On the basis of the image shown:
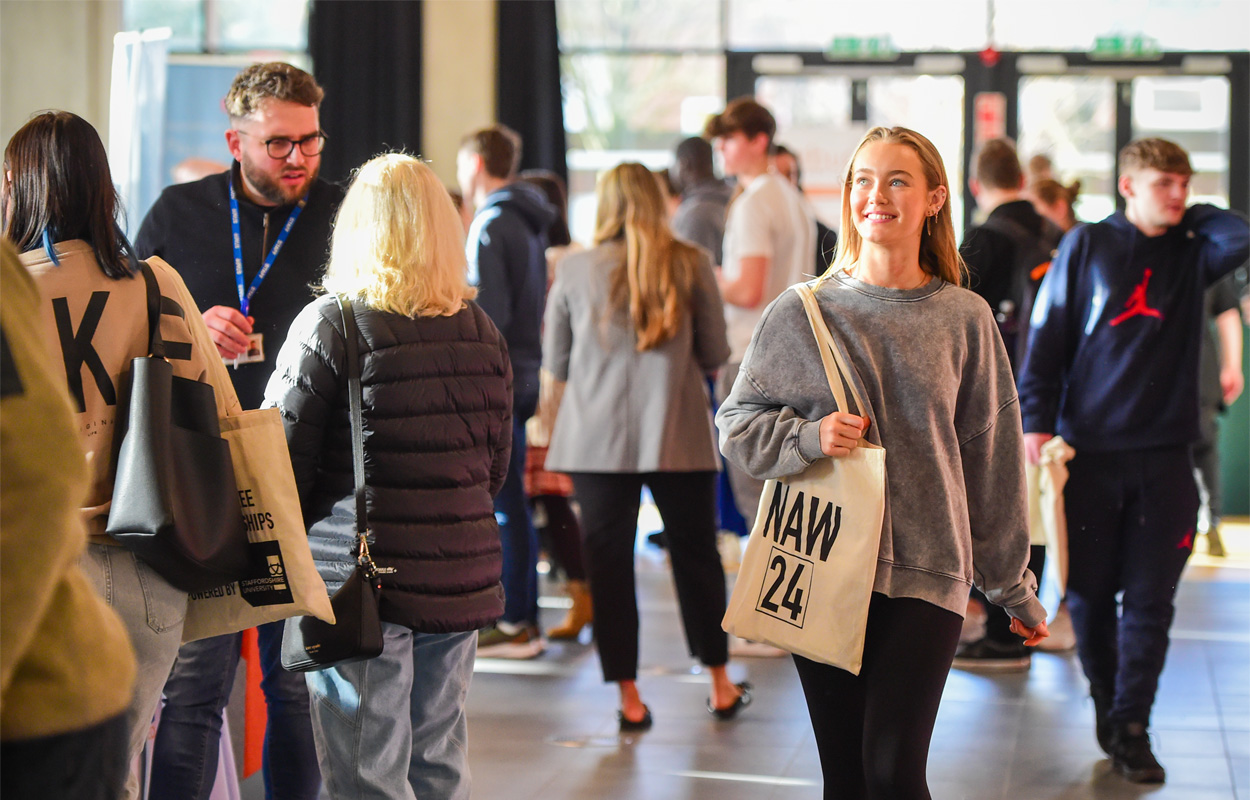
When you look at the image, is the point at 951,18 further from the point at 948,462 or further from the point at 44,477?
the point at 44,477

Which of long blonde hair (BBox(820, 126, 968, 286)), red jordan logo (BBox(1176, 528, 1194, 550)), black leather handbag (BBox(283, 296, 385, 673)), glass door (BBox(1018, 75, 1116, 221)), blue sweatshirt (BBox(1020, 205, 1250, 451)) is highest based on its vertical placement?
glass door (BBox(1018, 75, 1116, 221))

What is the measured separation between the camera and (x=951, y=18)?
857 centimetres

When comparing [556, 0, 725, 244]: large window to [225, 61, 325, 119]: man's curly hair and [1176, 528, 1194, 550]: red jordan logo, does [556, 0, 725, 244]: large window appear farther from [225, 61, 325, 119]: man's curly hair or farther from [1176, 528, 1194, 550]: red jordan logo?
[225, 61, 325, 119]: man's curly hair

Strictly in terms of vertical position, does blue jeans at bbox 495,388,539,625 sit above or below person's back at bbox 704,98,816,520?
below

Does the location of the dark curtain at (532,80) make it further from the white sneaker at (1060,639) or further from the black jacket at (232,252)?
the black jacket at (232,252)

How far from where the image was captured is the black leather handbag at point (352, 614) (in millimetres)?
2016

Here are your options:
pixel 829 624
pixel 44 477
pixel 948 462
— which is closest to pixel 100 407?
pixel 44 477

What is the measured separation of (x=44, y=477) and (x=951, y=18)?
27.6ft

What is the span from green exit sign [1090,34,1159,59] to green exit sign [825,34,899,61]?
1.35 meters

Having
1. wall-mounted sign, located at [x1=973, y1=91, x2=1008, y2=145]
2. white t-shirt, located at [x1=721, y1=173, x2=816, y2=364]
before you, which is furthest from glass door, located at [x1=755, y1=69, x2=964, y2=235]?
white t-shirt, located at [x1=721, y1=173, x2=816, y2=364]

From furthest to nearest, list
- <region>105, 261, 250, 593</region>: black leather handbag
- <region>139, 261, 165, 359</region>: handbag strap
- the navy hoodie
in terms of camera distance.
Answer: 1. the navy hoodie
2. <region>139, 261, 165, 359</region>: handbag strap
3. <region>105, 261, 250, 593</region>: black leather handbag

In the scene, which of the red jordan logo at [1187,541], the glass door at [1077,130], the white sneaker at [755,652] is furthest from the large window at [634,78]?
the red jordan logo at [1187,541]

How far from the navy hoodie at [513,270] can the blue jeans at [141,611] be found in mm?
2534

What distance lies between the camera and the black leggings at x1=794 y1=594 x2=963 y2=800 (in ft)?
6.43
